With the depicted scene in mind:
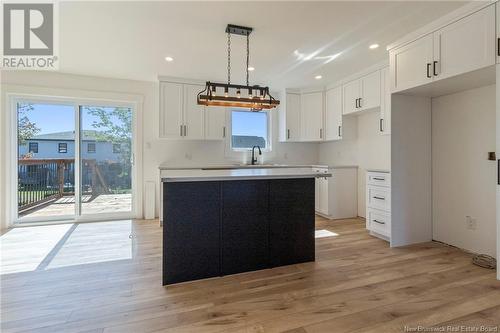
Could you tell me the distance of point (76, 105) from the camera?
14.6 feet

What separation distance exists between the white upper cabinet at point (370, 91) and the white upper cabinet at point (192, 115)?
2739mm

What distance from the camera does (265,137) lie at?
5.56m

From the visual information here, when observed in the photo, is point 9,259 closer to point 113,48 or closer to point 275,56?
point 113,48

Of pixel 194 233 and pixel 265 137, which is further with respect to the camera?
pixel 265 137

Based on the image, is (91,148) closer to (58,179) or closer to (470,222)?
(58,179)

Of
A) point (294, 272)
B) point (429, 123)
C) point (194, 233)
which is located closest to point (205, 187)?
point (194, 233)

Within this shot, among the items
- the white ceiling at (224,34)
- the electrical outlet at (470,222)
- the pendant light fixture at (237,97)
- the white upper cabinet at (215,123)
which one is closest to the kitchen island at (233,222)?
the pendant light fixture at (237,97)

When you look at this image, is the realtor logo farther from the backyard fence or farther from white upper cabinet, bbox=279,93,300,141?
white upper cabinet, bbox=279,93,300,141

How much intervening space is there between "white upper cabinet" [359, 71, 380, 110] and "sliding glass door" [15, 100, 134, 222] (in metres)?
4.06

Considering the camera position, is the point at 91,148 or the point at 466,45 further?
the point at 91,148

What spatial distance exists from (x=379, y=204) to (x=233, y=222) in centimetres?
229

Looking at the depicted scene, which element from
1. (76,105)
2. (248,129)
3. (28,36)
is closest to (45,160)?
(76,105)

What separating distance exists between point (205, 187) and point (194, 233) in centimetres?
43

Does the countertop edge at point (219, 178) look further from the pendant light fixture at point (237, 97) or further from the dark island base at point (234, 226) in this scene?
the pendant light fixture at point (237, 97)
